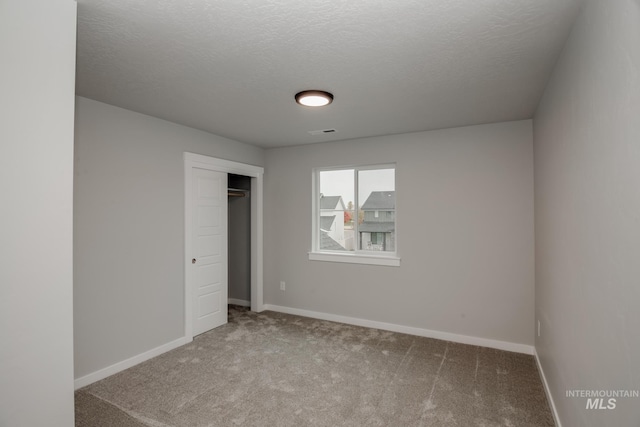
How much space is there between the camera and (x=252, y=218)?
4961 millimetres

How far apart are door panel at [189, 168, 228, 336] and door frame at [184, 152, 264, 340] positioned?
0.10 meters

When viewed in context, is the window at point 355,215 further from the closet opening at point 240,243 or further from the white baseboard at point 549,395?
the white baseboard at point 549,395

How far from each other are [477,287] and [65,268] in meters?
3.67

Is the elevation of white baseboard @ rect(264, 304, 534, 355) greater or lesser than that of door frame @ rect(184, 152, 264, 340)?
lesser

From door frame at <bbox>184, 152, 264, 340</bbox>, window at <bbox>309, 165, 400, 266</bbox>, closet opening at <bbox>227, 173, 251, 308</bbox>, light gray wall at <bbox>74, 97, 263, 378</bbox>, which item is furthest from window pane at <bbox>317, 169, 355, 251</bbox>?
light gray wall at <bbox>74, 97, 263, 378</bbox>

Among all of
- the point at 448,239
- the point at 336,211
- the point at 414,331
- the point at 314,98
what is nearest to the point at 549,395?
the point at 414,331

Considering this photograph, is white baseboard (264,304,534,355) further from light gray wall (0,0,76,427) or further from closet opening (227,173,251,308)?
light gray wall (0,0,76,427)

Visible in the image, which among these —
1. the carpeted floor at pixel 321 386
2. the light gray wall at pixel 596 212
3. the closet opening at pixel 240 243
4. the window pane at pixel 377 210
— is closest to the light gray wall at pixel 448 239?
the window pane at pixel 377 210

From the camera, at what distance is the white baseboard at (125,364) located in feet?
9.19

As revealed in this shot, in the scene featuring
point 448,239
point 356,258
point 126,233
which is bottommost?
point 356,258

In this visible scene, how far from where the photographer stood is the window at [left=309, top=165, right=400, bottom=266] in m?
4.32

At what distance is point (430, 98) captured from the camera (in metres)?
2.86

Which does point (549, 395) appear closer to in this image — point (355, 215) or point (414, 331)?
point (414, 331)

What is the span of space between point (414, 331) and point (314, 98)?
2921mm
